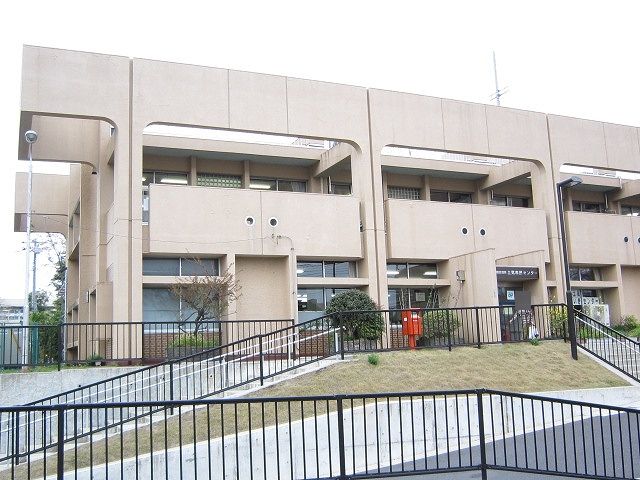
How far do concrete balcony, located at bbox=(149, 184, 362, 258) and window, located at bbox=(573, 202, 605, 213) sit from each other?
15563mm

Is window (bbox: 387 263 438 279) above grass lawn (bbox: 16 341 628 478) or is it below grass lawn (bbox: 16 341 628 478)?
above

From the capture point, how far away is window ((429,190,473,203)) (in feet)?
105

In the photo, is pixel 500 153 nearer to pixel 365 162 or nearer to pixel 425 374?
pixel 365 162

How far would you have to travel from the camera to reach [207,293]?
21.3 metres

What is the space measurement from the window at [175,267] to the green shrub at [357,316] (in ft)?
14.0

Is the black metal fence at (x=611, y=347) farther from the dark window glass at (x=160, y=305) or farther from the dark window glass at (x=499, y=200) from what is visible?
the dark window glass at (x=499, y=200)

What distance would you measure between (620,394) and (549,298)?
12223 millimetres

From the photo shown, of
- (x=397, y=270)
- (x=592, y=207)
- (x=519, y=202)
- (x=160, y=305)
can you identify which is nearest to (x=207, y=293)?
(x=160, y=305)

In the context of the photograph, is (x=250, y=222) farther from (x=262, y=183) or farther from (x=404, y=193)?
(x=404, y=193)

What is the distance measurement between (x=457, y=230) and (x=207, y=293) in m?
10.3

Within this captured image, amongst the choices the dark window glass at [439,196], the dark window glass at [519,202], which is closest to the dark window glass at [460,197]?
the dark window glass at [439,196]

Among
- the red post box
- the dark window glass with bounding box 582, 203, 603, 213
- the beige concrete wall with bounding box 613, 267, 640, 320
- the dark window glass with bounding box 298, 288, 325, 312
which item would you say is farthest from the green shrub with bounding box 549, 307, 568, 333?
the dark window glass with bounding box 582, 203, 603, 213

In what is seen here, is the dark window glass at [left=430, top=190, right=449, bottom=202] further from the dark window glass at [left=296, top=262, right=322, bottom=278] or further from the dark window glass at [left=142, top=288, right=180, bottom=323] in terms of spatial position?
the dark window glass at [left=142, top=288, right=180, bottom=323]

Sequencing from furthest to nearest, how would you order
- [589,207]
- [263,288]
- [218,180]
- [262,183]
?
1. [589,207]
2. [262,183]
3. [218,180]
4. [263,288]
